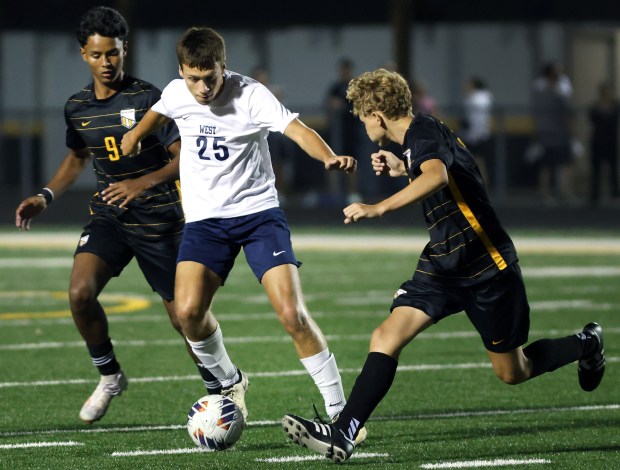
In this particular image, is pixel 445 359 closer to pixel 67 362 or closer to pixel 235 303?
pixel 67 362

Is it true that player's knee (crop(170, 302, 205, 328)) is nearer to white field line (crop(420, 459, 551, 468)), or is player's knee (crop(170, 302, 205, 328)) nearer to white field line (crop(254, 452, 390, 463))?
white field line (crop(254, 452, 390, 463))

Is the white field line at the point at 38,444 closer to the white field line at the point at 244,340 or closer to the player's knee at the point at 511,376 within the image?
the player's knee at the point at 511,376

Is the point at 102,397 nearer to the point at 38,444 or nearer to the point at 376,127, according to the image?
the point at 38,444

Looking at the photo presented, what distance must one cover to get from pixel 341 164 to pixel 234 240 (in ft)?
2.95

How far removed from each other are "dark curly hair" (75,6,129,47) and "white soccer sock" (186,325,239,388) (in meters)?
1.69

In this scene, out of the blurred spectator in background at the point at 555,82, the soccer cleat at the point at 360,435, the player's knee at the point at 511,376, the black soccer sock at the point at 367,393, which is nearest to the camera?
the black soccer sock at the point at 367,393

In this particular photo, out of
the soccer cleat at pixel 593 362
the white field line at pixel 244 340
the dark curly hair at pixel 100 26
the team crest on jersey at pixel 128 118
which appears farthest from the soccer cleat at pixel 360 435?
the white field line at pixel 244 340

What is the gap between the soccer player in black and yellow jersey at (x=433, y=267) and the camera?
6898 mm

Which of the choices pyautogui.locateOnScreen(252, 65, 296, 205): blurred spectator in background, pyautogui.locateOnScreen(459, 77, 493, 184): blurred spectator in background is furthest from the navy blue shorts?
pyautogui.locateOnScreen(459, 77, 493, 184): blurred spectator in background

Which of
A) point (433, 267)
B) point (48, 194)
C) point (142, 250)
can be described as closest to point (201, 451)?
point (433, 267)

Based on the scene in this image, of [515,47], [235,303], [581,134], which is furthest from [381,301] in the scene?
[515,47]

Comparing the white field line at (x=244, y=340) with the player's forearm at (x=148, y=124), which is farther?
the white field line at (x=244, y=340)

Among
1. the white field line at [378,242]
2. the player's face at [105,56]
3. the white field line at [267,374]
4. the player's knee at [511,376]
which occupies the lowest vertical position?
the white field line at [378,242]

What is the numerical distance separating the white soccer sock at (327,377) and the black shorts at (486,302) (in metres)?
0.46
